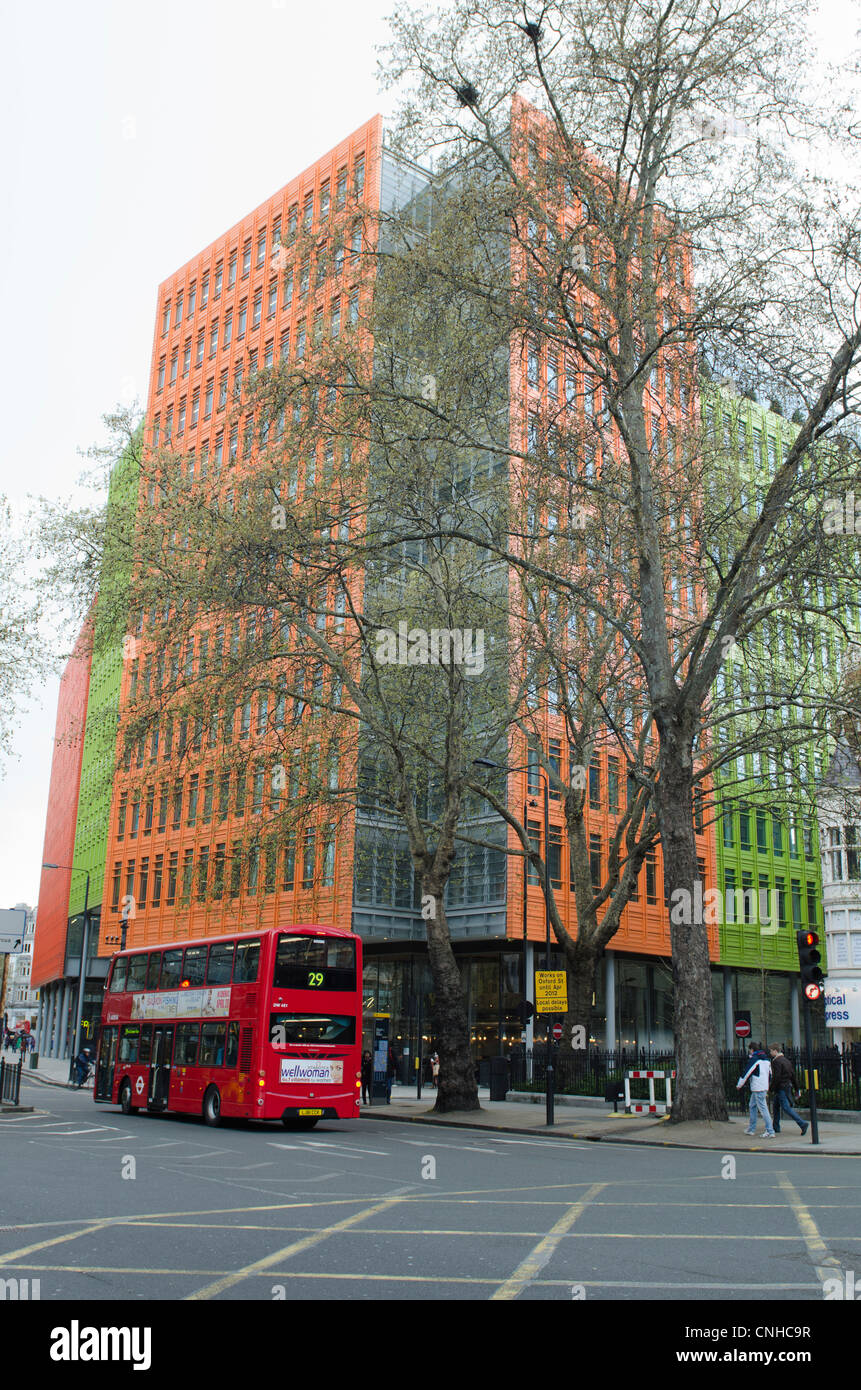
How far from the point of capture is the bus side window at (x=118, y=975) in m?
28.4

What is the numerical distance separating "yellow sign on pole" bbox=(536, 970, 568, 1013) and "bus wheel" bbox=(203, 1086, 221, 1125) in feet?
21.3

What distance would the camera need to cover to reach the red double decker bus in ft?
71.4

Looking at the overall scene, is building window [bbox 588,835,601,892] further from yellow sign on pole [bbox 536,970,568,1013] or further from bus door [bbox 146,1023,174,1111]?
bus door [bbox 146,1023,174,1111]

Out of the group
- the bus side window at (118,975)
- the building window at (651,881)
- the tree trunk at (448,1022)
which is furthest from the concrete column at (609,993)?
the bus side window at (118,975)

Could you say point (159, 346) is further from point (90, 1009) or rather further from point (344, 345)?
point (344, 345)

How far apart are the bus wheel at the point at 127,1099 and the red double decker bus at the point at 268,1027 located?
7.55 ft

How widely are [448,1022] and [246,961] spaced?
5.66 m

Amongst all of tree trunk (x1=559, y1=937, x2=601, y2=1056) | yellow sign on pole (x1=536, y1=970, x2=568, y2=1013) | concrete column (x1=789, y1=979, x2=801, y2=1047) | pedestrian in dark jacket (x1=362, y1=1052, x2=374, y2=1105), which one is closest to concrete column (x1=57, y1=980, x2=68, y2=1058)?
concrete column (x1=789, y1=979, x2=801, y2=1047)

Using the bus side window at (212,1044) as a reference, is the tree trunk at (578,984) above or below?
above

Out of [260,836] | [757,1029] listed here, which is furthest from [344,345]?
[757,1029]

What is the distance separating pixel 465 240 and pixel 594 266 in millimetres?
2231

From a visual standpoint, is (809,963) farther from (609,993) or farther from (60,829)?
(60,829)

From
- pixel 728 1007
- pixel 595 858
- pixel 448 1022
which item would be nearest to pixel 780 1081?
pixel 448 1022

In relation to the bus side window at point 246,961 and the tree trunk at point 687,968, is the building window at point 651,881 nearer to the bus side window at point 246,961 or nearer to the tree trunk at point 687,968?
the tree trunk at point 687,968
